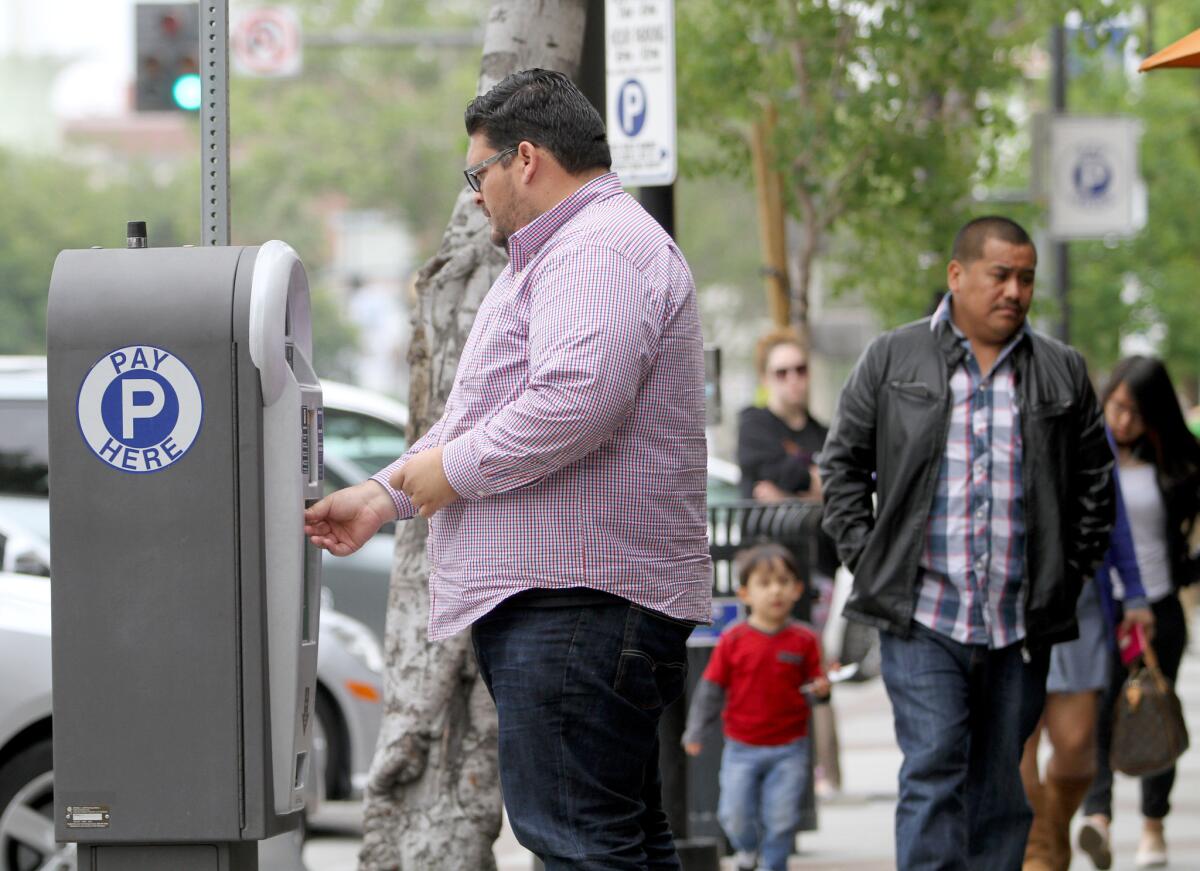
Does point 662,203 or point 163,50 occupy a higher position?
point 163,50

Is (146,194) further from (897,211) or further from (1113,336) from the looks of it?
(897,211)

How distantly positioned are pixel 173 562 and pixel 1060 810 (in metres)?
3.70

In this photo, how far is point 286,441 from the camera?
3.83 metres

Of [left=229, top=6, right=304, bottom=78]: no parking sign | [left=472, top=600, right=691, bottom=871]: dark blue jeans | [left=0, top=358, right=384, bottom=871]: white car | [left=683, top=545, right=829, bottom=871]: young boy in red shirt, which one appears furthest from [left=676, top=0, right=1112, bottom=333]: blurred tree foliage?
[left=229, top=6, right=304, bottom=78]: no parking sign

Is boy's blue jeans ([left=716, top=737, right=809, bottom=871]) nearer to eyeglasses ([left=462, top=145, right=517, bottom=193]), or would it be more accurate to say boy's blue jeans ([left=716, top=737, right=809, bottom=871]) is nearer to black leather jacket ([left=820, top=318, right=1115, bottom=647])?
black leather jacket ([left=820, top=318, right=1115, bottom=647])

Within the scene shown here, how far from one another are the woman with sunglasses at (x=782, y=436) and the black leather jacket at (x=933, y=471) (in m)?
2.93

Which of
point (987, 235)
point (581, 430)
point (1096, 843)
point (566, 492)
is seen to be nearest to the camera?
point (581, 430)

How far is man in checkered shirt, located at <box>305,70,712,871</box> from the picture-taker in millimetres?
3691

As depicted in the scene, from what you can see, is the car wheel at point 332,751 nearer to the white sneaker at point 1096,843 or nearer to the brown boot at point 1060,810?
the white sneaker at point 1096,843

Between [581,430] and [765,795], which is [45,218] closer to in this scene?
[765,795]

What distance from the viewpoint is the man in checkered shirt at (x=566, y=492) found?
3691mm

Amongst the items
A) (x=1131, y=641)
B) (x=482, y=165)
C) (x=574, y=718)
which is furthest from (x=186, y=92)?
(x=574, y=718)

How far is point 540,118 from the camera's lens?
12.8 feet

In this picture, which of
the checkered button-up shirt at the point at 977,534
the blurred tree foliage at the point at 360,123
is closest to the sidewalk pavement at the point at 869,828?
the checkered button-up shirt at the point at 977,534
